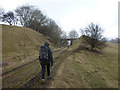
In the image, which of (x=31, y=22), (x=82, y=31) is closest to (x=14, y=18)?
(x=31, y=22)

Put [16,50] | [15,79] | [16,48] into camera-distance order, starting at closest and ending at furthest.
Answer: [15,79] < [16,50] < [16,48]

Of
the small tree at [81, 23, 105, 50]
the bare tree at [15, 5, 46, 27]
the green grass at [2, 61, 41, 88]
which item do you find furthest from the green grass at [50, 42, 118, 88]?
the bare tree at [15, 5, 46, 27]

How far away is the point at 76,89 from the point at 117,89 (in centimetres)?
510

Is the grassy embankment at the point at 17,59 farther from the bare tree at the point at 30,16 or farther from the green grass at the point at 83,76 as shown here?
the bare tree at the point at 30,16

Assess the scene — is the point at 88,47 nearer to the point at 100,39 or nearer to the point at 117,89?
the point at 100,39

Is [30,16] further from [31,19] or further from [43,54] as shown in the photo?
[43,54]

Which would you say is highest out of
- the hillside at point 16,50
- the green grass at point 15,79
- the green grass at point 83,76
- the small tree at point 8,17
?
the small tree at point 8,17

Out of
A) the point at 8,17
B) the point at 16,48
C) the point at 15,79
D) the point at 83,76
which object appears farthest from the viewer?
the point at 8,17

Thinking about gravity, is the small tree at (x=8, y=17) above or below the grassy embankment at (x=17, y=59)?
above

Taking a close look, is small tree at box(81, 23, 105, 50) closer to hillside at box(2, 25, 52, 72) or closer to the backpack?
hillside at box(2, 25, 52, 72)

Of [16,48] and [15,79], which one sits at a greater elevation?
[16,48]

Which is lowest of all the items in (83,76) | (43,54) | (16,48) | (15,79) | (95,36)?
(83,76)

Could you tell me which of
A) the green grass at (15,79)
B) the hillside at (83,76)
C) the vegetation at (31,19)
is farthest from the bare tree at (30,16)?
the green grass at (15,79)

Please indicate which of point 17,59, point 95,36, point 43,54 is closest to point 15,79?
point 43,54
